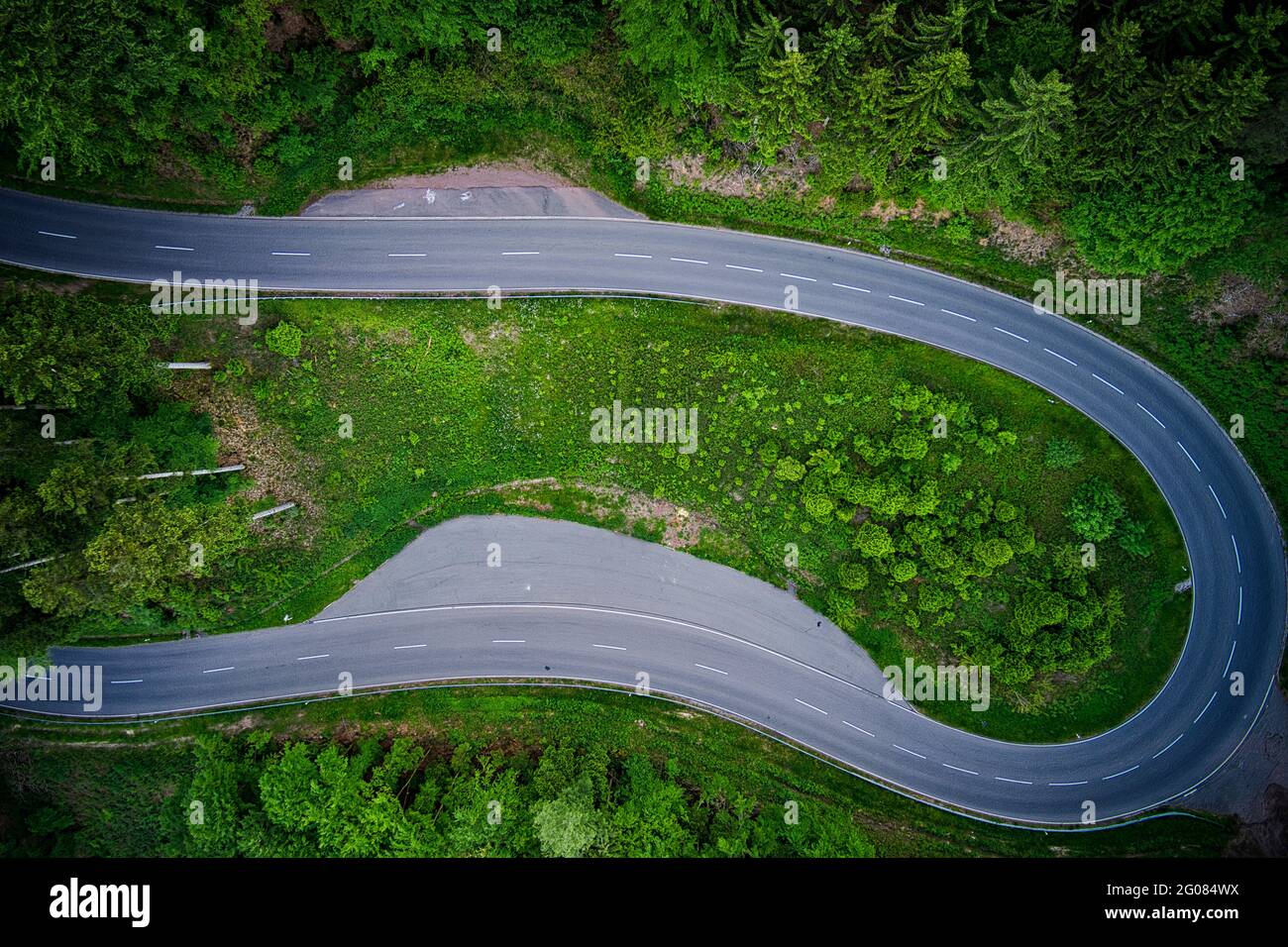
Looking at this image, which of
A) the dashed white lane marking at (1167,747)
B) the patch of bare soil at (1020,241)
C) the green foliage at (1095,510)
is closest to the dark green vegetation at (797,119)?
the patch of bare soil at (1020,241)

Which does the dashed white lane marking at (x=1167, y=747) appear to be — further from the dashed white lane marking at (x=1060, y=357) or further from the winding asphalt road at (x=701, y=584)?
the dashed white lane marking at (x=1060, y=357)

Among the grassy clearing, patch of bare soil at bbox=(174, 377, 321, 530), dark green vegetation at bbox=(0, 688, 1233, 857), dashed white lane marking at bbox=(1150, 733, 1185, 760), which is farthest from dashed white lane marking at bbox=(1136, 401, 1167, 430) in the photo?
patch of bare soil at bbox=(174, 377, 321, 530)

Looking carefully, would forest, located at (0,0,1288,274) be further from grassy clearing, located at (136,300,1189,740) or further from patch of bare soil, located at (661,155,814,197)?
grassy clearing, located at (136,300,1189,740)

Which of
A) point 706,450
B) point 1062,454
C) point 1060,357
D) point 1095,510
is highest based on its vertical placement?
point 1060,357

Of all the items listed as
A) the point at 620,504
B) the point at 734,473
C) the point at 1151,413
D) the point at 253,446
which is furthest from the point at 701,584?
the point at 1151,413

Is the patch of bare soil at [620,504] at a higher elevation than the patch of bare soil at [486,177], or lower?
lower

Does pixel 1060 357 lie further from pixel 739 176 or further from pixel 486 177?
pixel 486 177
